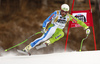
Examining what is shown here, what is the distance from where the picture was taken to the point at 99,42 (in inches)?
157

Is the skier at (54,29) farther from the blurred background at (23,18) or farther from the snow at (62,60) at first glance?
the blurred background at (23,18)

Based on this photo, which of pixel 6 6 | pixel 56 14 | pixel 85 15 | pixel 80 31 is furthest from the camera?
pixel 80 31

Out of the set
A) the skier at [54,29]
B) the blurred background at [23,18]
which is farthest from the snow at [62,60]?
the blurred background at [23,18]

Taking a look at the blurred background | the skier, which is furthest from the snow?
the blurred background

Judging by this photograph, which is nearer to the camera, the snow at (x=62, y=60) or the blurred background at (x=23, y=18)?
the snow at (x=62, y=60)

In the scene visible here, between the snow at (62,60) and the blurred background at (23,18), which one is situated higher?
the blurred background at (23,18)

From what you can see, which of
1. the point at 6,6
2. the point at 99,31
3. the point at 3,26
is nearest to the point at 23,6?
the point at 6,6

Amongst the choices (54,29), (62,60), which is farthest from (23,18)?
(62,60)

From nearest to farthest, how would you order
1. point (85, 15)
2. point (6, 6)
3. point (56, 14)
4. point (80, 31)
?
point (56, 14), point (85, 15), point (6, 6), point (80, 31)

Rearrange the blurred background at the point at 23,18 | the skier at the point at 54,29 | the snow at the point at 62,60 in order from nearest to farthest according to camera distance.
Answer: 1. the snow at the point at 62,60
2. the skier at the point at 54,29
3. the blurred background at the point at 23,18

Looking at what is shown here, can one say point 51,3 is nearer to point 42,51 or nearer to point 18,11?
point 18,11

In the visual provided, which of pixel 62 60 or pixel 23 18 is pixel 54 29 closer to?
pixel 62 60

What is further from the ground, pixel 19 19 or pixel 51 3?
pixel 51 3

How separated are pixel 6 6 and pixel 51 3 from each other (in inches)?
43.3
